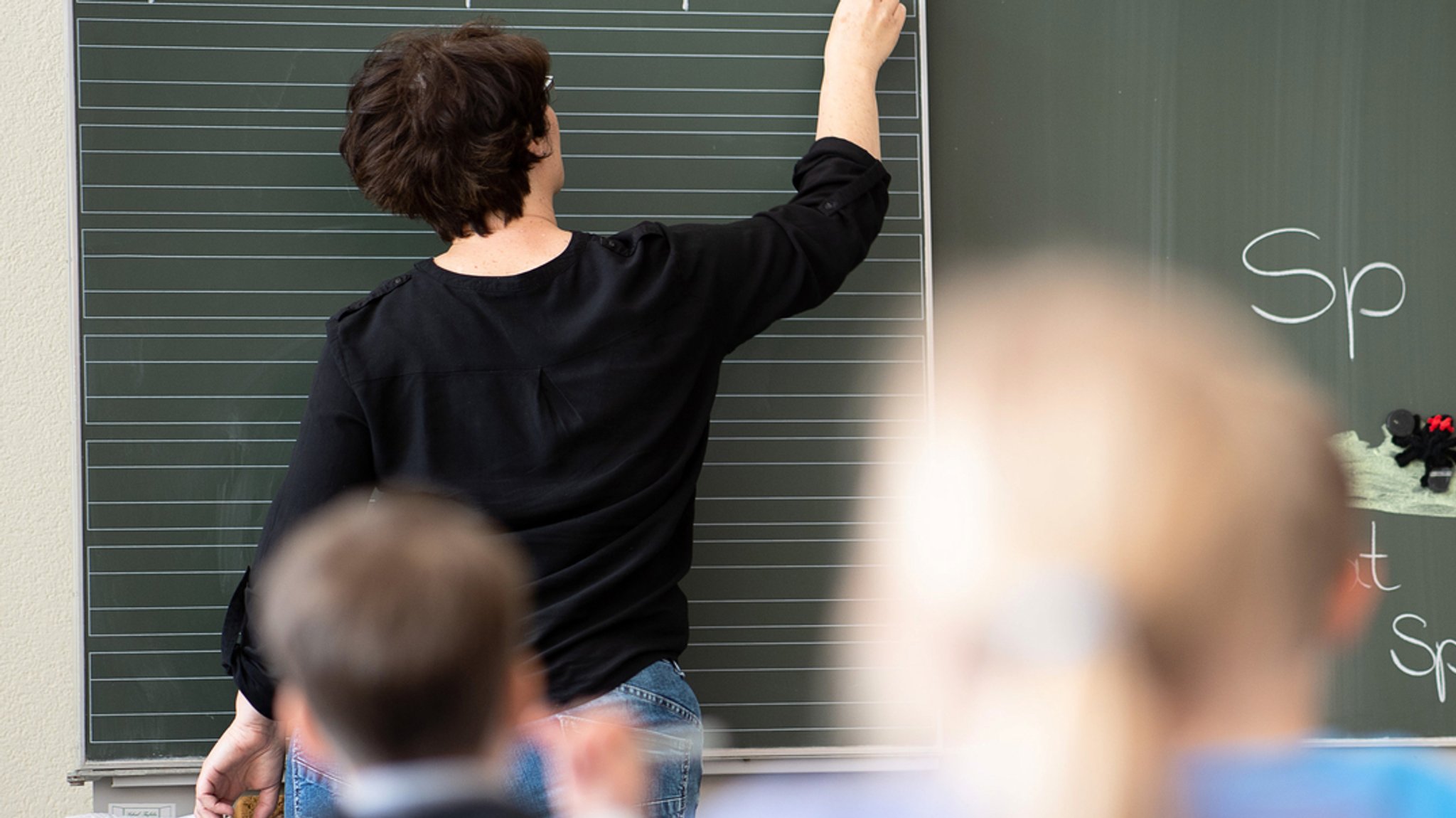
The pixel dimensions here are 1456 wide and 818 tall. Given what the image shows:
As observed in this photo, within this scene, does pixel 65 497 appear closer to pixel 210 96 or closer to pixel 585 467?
pixel 210 96

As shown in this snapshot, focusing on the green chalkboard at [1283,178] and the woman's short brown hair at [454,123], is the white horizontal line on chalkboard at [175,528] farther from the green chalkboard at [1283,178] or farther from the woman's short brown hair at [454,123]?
the green chalkboard at [1283,178]

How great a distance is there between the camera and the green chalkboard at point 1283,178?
186 cm

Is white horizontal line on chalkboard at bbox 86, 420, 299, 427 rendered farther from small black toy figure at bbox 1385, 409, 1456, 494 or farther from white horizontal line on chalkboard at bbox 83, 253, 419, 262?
small black toy figure at bbox 1385, 409, 1456, 494

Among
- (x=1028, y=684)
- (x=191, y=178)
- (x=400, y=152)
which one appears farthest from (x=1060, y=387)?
(x=191, y=178)

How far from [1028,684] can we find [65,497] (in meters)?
1.85

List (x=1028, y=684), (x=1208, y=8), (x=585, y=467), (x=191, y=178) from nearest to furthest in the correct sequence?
(x=1028, y=684) < (x=585, y=467) < (x=191, y=178) < (x=1208, y=8)

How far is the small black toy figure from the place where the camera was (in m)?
1.88

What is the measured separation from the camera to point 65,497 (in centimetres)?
198

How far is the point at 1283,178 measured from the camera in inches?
74.4

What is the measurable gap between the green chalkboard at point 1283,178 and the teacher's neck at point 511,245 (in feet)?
2.28

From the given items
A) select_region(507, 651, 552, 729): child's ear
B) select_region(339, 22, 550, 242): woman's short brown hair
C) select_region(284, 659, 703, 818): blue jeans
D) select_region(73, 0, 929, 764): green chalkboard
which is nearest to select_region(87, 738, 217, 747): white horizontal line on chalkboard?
select_region(73, 0, 929, 764): green chalkboard

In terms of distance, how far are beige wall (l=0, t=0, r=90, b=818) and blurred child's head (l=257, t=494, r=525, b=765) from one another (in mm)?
1284

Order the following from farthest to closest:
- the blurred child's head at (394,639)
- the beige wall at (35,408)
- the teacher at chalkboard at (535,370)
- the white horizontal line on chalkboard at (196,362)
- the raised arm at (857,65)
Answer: the beige wall at (35,408), the white horizontal line on chalkboard at (196,362), the raised arm at (857,65), the teacher at chalkboard at (535,370), the blurred child's head at (394,639)

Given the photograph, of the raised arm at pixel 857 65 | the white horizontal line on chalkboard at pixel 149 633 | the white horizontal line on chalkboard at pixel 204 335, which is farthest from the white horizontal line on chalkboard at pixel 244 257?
the raised arm at pixel 857 65
